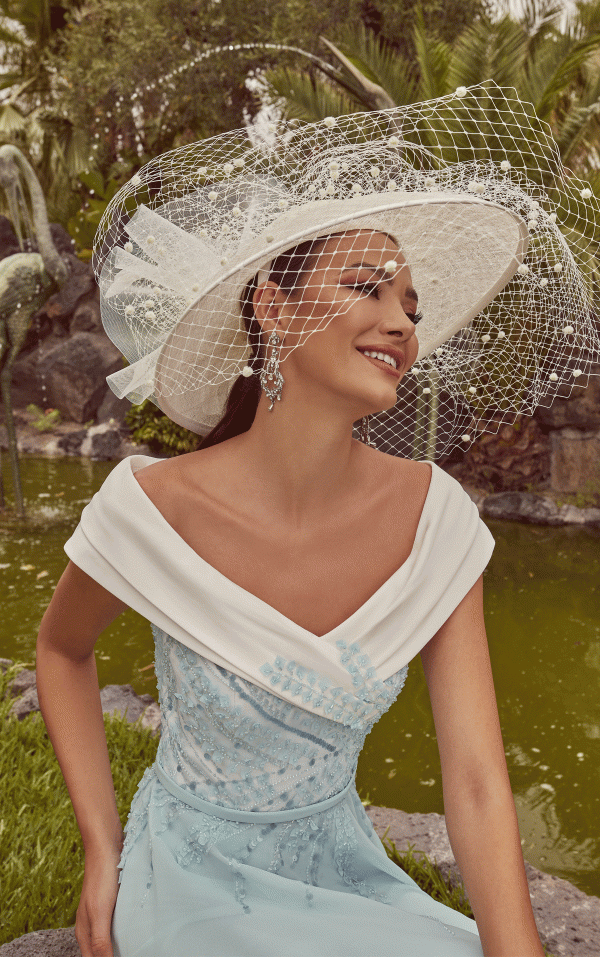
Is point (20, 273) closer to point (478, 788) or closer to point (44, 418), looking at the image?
point (44, 418)

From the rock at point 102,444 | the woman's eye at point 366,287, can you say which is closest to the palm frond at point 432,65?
the rock at point 102,444

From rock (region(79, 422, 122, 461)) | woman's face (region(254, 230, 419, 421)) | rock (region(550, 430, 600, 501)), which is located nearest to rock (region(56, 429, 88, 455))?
rock (region(79, 422, 122, 461))

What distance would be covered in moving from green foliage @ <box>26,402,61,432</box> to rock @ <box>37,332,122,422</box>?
0.21 m

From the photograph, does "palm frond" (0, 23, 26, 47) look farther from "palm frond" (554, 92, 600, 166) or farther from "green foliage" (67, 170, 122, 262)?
"palm frond" (554, 92, 600, 166)

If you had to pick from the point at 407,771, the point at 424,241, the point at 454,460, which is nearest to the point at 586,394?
the point at 454,460

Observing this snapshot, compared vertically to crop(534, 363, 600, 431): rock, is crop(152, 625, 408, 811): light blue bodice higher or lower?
higher

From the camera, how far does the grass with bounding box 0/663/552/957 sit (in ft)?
8.09

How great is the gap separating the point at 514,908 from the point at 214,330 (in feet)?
3.76

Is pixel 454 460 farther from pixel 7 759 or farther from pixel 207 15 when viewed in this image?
pixel 7 759

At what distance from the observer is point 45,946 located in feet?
5.71

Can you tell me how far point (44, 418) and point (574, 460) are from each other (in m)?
8.75

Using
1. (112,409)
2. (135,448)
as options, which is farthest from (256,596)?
(112,409)

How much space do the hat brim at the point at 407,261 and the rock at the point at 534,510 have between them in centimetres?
727

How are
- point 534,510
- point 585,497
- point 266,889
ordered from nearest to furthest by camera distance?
point 266,889 < point 534,510 < point 585,497
